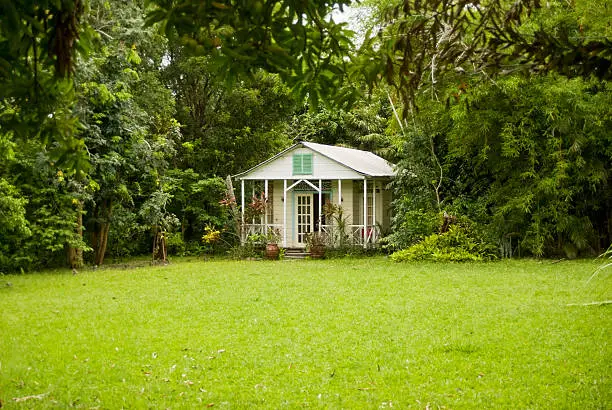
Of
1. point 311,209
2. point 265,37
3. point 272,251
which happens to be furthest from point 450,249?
point 265,37

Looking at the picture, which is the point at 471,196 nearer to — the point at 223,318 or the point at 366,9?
the point at 366,9

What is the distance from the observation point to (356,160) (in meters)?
21.1

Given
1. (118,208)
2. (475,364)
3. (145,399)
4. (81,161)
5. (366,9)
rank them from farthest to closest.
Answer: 1. (366,9)
2. (118,208)
3. (475,364)
4. (145,399)
5. (81,161)

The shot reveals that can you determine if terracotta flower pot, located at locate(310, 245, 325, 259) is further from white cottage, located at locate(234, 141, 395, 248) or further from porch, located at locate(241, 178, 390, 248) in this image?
porch, located at locate(241, 178, 390, 248)

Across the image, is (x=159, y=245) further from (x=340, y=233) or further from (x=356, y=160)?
(x=356, y=160)

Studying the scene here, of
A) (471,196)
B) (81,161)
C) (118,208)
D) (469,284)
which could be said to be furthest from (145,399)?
(471,196)

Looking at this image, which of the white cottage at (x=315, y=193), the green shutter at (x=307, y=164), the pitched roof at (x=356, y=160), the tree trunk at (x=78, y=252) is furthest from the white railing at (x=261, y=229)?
the tree trunk at (x=78, y=252)

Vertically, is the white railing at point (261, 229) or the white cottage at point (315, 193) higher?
the white cottage at point (315, 193)

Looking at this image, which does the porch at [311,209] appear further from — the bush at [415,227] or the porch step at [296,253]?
the bush at [415,227]

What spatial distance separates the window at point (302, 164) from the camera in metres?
19.9

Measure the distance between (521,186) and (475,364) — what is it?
415 inches

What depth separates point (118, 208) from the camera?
17.0 m

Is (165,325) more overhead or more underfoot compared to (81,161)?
more underfoot

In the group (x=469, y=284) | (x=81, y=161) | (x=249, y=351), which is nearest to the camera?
(x=81, y=161)
